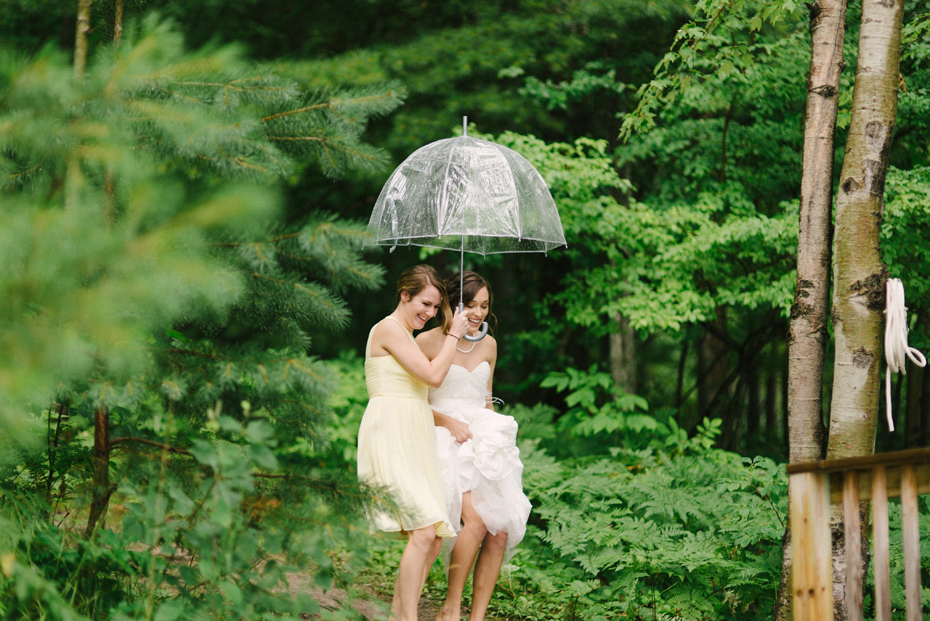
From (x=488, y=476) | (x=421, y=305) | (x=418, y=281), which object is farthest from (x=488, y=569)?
(x=418, y=281)

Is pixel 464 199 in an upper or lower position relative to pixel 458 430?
upper

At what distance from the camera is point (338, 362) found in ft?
27.6

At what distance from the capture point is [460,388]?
13.2 ft

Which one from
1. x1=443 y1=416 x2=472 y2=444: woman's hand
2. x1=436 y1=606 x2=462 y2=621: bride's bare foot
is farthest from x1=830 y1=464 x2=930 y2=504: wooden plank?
x1=436 y1=606 x2=462 y2=621: bride's bare foot

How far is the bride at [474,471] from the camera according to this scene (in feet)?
12.3

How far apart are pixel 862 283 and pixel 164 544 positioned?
3.13 m

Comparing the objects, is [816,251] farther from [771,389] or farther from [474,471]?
[771,389]

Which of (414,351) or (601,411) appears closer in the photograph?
(414,351)

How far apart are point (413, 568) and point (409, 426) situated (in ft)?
2.15

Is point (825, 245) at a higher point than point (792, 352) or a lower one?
higher

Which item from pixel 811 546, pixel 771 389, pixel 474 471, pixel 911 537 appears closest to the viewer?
pixel 911 537

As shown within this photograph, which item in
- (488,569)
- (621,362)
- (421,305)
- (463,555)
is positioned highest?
(421,305)

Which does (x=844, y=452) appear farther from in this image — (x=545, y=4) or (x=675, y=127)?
(x=545, y=4)

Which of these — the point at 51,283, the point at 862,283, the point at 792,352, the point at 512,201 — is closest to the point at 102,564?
the point at 51,283
